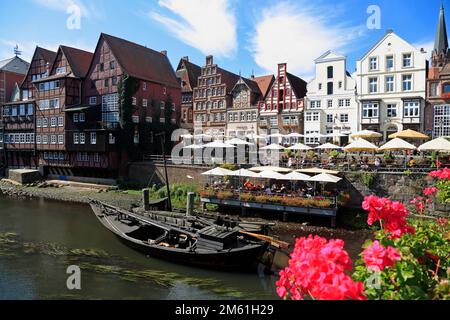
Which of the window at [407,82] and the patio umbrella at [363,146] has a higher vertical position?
the window at [407,82]

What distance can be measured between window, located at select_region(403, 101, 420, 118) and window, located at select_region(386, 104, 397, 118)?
0.95 metres

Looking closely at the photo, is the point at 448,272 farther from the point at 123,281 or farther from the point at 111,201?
the point at 111,201

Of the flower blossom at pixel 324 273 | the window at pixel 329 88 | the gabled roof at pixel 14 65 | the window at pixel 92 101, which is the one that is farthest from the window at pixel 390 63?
the gabled roof at pixel 14 65

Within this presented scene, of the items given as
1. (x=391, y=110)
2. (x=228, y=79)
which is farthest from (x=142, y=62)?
(x=391, y=110)

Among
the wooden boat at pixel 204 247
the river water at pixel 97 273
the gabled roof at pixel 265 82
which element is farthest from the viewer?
the gabled roof at pixel 265 82

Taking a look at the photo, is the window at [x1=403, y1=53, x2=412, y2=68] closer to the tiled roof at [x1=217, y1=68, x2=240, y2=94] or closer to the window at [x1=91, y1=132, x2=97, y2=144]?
the tiled roof at [x1=217, y1=68, x2=240, y2=94]

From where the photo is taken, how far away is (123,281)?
571 inches

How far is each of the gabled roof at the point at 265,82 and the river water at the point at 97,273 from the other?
106 feet

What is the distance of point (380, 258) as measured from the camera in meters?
2.95

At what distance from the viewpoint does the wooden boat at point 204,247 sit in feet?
49.9

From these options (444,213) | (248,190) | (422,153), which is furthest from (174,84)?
(444,213)

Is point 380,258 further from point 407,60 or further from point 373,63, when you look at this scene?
point 373,63

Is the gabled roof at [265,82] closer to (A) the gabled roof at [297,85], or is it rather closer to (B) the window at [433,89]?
(A) the gabled roof at [297,85]

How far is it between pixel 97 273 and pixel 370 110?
103 feet
